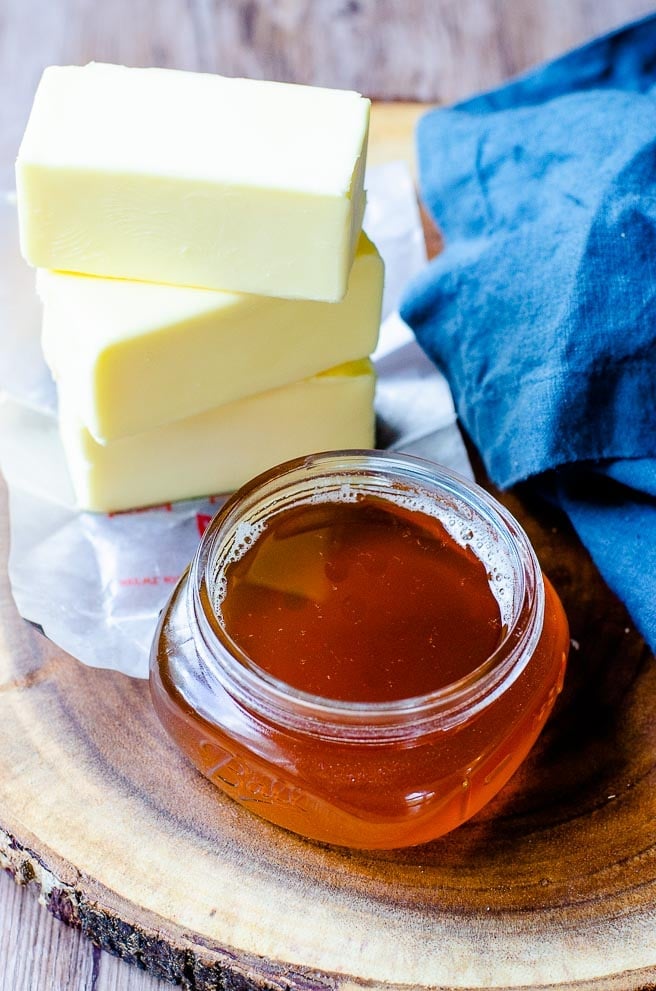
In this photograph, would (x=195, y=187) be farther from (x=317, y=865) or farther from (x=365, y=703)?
(x=317, y=865)

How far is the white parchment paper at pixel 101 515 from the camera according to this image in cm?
137

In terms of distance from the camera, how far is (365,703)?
3.48 ft

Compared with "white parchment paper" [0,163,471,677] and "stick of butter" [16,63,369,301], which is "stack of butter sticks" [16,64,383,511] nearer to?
"stick of butter" [16,63,369,301]

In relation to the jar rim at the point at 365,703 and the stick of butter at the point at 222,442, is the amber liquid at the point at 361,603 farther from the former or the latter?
the stick of butter at the point at 222,442

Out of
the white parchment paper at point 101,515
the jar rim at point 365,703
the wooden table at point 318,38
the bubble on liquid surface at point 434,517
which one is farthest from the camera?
the wooden table at point 318,38

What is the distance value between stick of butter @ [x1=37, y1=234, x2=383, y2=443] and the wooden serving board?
298mm

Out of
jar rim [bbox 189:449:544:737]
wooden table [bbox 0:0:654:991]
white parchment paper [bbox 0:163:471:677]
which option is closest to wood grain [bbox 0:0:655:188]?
wooden table [bbox 0:0:654:991]

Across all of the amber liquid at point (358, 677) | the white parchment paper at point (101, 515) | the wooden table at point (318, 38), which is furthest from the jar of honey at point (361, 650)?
the wooden table at point (318, 38)

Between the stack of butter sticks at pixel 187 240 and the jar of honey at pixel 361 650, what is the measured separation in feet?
0.56

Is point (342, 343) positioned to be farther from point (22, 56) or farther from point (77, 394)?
point (22, 56)

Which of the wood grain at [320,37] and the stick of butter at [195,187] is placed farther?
the wood grain at [320,37]

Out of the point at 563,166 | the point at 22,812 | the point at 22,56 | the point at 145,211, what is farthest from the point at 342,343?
the point at 22,56

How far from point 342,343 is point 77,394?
305 mm

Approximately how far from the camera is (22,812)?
3.82 feet
